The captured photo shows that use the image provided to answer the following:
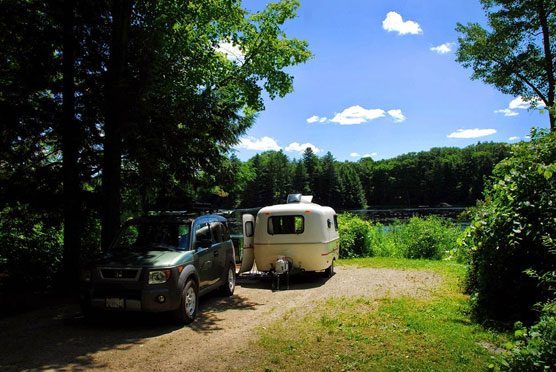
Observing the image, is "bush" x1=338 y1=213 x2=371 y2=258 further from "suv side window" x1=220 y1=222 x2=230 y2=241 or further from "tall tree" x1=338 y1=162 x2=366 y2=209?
"tall tree" x1=338 y1=162 x2=366 y2=209

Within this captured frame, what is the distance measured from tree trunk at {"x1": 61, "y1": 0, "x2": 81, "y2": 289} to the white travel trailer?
443cm

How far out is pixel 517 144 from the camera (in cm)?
638

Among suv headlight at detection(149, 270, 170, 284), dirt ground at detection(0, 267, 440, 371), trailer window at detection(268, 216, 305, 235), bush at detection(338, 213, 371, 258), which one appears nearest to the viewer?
dirt ground at detection(0, 267, 440, 371)

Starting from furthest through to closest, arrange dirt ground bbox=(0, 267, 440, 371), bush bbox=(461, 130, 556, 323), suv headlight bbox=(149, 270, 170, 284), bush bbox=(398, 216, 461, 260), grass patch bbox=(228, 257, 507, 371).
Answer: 1. bush bbox=(398, 216, 461, 260)
2. suv headlight bbox=(149, 270, 170, 284)
3. bush bbox=(461, 130, 556, 323)
4. dirt ground bbox=(0, 267, 440, 371)
5. grass patch bbox=(228, 257, 507, 371)

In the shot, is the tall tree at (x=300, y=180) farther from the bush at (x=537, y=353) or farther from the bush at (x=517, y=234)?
the bush at (x=537, y=353)

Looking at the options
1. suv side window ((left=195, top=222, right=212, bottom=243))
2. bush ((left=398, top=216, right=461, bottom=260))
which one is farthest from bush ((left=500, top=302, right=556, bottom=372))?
bush ((left=398, top=216, right=461, bottom=260))

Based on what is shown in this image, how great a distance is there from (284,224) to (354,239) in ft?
24.3

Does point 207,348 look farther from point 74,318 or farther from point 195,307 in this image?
point 74,318

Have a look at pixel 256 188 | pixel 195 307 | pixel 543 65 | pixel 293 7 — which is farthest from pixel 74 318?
pixel 256 188

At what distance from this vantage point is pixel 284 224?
11.3 m

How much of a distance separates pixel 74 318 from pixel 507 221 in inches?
307

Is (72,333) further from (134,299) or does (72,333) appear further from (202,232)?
(202,232)

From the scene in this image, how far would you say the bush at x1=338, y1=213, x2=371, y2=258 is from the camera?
17344 mm

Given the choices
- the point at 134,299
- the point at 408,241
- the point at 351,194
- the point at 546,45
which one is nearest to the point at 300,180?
the point at 351,194
